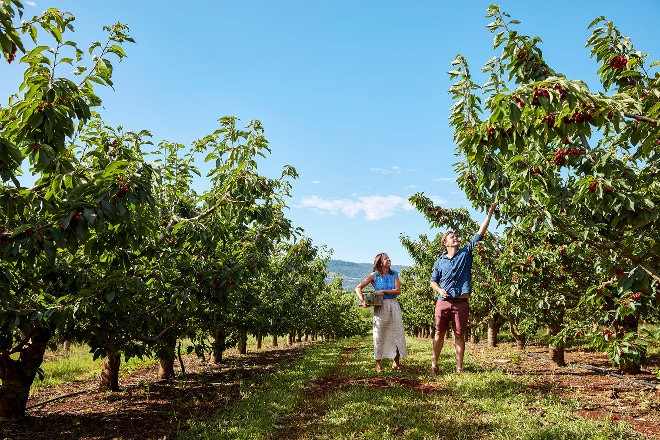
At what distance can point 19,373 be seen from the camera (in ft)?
23.2

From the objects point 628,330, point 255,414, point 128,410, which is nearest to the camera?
point 255,414

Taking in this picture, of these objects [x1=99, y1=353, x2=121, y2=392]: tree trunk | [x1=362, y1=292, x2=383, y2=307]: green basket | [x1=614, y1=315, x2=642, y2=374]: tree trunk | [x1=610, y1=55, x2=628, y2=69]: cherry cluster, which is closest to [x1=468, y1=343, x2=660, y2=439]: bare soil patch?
[x1=614, y1=315, x2=642, y2=374]: tree trunk

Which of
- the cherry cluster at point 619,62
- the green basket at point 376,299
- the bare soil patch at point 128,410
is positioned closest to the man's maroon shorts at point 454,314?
the green basket at point 376,299

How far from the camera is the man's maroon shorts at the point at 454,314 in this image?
7676 mm

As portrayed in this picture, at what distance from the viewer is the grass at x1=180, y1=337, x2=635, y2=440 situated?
4.45 meters

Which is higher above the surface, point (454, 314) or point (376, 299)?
point (376, 299)

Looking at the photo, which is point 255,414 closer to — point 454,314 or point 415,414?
point 415,414

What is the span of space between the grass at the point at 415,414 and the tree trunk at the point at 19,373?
11.1 feet

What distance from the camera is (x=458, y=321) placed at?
7660mm

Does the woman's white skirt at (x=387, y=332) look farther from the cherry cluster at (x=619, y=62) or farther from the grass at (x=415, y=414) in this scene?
the cherry cluster at (x=619, y=62)

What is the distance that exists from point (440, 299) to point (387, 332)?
123 centimetres

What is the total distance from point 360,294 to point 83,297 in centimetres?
460

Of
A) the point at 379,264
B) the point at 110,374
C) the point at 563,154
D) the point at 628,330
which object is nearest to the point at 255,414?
the point at 379,264

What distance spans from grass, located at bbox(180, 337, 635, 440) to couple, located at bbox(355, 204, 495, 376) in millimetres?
717
